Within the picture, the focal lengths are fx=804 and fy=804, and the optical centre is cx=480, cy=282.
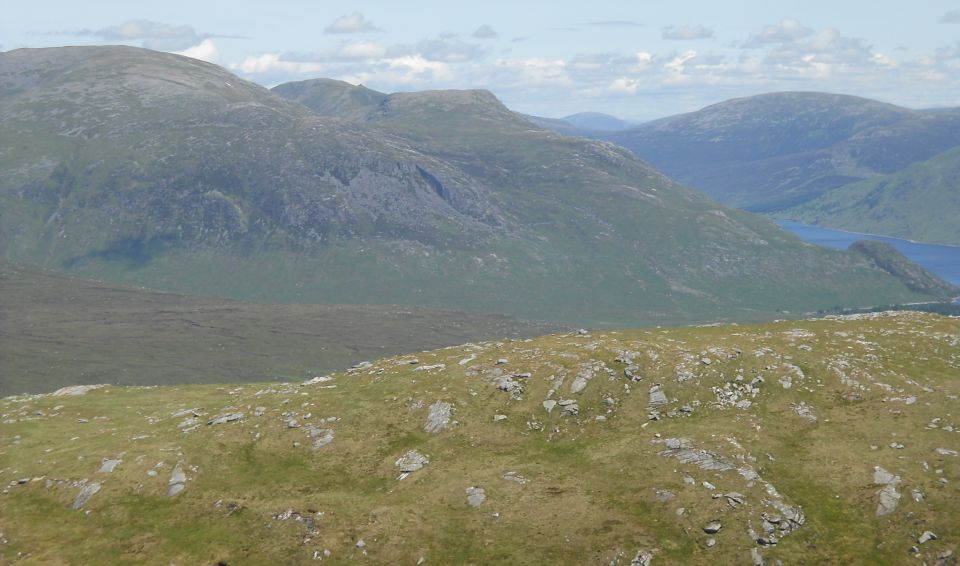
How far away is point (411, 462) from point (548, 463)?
1240 cm

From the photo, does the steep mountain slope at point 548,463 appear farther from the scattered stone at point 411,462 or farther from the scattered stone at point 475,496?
the scattered stone at point 411,462

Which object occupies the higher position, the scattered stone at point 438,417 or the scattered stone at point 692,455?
the scattered stone at point 692,455

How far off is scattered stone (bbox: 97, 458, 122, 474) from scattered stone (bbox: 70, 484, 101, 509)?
1.65 metres

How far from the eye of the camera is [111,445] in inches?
3167

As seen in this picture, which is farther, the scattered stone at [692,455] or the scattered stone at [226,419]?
the scattered stone at [226,419]

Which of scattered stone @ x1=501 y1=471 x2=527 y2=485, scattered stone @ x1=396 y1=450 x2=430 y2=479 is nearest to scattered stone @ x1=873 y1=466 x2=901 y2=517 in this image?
scattered stone @ x1=501 y1=471 x2=527 y2=485

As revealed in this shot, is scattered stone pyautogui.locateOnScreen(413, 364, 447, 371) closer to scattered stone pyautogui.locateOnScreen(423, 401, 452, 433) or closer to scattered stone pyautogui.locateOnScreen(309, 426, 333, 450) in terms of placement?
scattered stone pyautogui.locateOnScreen(423, 401, 452, 433)

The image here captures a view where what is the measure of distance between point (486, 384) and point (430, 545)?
76.0 ft

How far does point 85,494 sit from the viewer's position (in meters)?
72.0

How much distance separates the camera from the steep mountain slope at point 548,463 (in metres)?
60.6

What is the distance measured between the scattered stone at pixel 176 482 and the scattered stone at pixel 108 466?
20.8 ft

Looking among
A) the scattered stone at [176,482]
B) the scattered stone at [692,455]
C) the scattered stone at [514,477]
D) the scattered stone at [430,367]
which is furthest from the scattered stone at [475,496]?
the scattered stone at [176,482]

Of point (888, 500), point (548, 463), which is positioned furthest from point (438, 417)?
point (888, 500)

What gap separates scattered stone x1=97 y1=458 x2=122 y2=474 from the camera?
74.4 m
